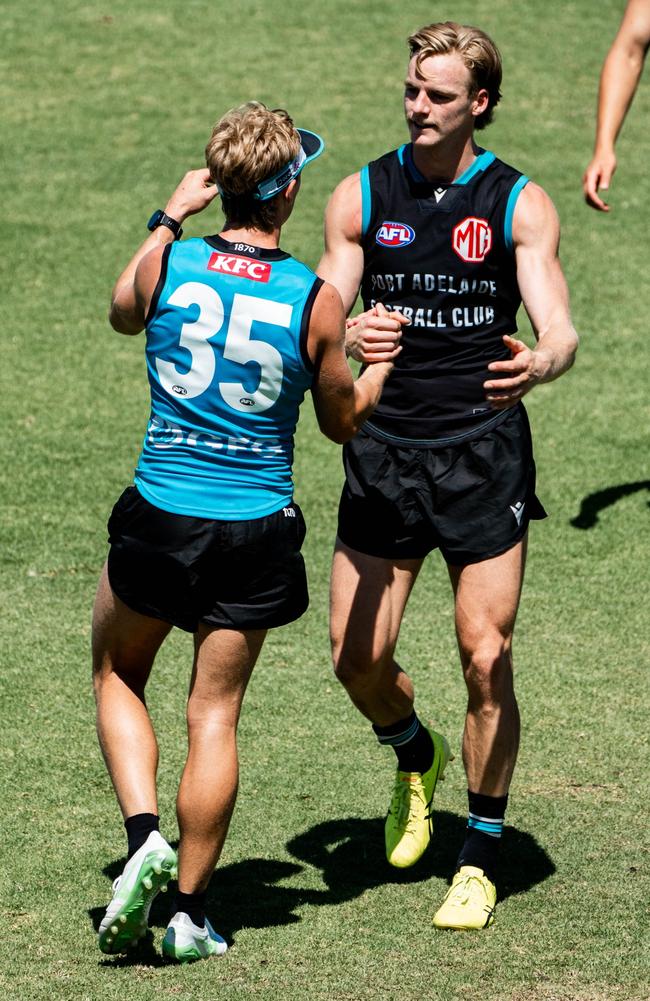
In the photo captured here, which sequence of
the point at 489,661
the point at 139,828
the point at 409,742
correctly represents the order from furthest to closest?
1. the point at 409,742
2. the point at 489,661
3. the point at 139,828

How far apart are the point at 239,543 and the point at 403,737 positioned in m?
1.36

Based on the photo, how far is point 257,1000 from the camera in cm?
404

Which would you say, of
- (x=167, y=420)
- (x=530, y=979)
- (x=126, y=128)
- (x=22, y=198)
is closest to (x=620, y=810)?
(x=530, y=979)

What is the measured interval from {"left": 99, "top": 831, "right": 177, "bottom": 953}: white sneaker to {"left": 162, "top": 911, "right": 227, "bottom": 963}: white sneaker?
15 centimetres

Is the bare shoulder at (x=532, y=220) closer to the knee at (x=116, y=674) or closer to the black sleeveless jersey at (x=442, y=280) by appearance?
the black sleeveless jersey at (x=442, y=280)

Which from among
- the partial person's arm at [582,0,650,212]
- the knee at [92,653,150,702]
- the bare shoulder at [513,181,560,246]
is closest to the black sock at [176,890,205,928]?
the knee at [92,653,150,702]

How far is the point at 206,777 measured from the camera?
4.28 meters

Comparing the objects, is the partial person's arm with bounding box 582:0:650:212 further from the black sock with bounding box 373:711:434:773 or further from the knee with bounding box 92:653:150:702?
the knee with bounding box 92:653:150:702

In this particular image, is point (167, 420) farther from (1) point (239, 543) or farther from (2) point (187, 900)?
(2) point (187, 900)

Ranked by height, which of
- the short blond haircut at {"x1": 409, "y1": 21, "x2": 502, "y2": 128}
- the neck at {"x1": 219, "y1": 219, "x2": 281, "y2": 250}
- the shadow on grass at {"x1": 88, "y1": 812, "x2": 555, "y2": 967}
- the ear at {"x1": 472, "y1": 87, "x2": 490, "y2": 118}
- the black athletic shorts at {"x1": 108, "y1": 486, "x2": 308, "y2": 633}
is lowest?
the shadow on grass at {"x1": 88, "y1": 812, "x2": 555, "y2": 967}

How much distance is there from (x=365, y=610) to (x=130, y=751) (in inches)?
38.0

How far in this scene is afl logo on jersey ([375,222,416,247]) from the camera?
15.8 ft

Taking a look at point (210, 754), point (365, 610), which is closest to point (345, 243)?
point (365, 610)

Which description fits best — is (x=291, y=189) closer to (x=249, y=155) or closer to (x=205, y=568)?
(x=249, y=155)
